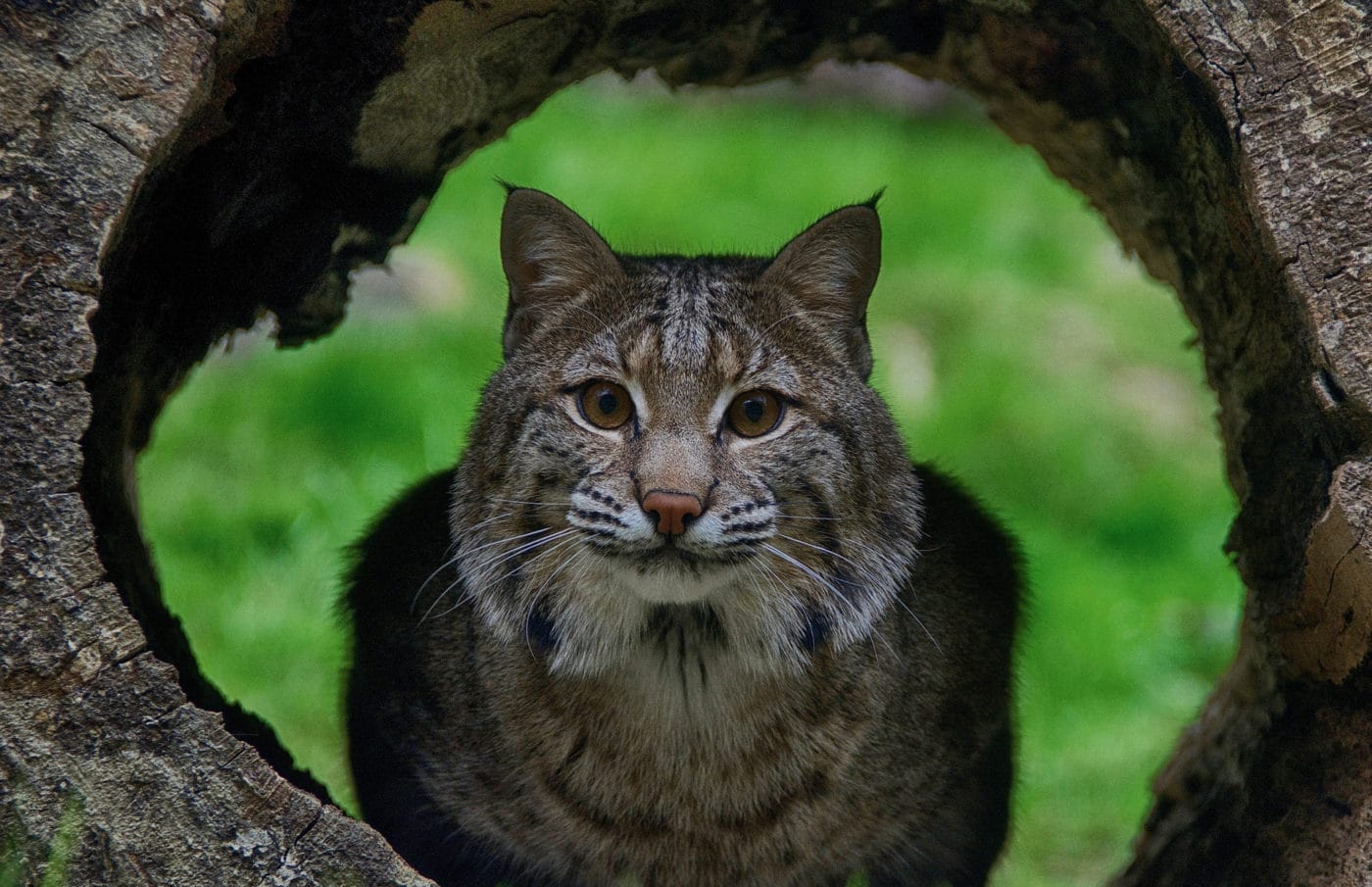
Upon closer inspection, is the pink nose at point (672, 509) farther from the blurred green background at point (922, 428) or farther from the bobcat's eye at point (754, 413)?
the blurred green background at point (922, 428)

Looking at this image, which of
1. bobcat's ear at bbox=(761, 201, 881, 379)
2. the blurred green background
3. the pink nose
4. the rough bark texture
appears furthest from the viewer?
the blurred green background

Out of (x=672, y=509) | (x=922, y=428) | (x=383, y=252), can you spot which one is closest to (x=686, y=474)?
(x=672, y=509)

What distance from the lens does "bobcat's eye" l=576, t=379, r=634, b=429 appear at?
3650mm

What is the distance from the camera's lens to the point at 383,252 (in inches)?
177

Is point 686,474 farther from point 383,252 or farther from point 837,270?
point 383,252

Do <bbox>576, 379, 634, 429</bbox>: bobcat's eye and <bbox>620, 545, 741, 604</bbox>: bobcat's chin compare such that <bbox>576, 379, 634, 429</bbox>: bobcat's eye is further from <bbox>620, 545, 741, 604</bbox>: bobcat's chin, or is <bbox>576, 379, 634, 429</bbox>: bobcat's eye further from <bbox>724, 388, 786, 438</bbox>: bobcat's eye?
<bbox>620, 545, 741, 604</bbox>: bobcat's chin

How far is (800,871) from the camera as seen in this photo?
12.8 ft

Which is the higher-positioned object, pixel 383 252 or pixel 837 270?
pixel 837 270

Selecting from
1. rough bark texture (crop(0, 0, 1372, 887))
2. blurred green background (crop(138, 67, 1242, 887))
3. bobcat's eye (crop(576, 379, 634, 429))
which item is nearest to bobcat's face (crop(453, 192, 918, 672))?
bobcat's eye (crop(576, 379, 634, 429))

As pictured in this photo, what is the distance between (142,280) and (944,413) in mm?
5046

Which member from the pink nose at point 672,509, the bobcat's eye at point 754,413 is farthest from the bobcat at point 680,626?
the pink nose at point 672,509

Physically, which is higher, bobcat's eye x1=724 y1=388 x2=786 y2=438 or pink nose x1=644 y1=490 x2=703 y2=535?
bobcat's eye x1=724 y1=388 x2=786 y2=438

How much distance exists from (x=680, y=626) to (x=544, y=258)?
1015mm

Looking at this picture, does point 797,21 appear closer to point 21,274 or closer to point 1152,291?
point 21,274
